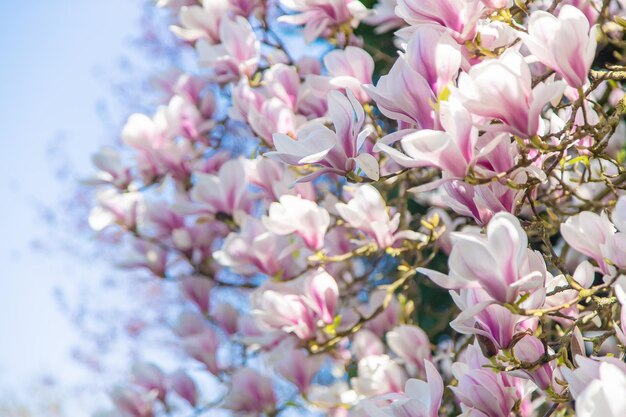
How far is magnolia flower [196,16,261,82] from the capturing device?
55.9 inches

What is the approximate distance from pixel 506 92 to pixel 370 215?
0.48 m

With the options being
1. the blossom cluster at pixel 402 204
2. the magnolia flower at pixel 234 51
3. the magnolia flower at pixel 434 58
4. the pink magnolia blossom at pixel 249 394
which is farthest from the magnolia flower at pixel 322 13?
the pink magnolia blossom at pixel 249 394

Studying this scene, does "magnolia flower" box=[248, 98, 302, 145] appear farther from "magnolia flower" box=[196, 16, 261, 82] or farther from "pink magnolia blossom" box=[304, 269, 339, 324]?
"pink magnolia blossom" box=[304, 269, 339, 324]

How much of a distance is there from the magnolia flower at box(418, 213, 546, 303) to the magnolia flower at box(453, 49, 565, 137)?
3.9 inches

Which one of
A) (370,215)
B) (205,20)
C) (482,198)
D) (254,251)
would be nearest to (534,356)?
(482,198)

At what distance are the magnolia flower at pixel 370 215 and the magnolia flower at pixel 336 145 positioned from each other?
27 cm

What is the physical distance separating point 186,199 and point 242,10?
1.40ft

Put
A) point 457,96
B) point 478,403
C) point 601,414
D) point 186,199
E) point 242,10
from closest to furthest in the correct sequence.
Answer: point 601,414
point 457,96
point 478,403
point 242,10
point 186,199

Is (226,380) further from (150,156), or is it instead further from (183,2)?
(183,2)

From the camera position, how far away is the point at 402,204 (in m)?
1.42

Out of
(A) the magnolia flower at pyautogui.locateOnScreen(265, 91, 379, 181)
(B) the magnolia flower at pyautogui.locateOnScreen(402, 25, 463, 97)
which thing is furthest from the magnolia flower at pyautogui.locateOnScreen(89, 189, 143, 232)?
(B) the magnolia flower at pyautogui.locateOnScreen(402, 25, 463, 97)

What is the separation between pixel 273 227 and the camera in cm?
121

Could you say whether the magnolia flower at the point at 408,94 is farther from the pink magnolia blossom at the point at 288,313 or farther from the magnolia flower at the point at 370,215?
the pink magnolia blossom at the point at 288,313

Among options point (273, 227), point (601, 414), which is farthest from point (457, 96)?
point (273, 227)
